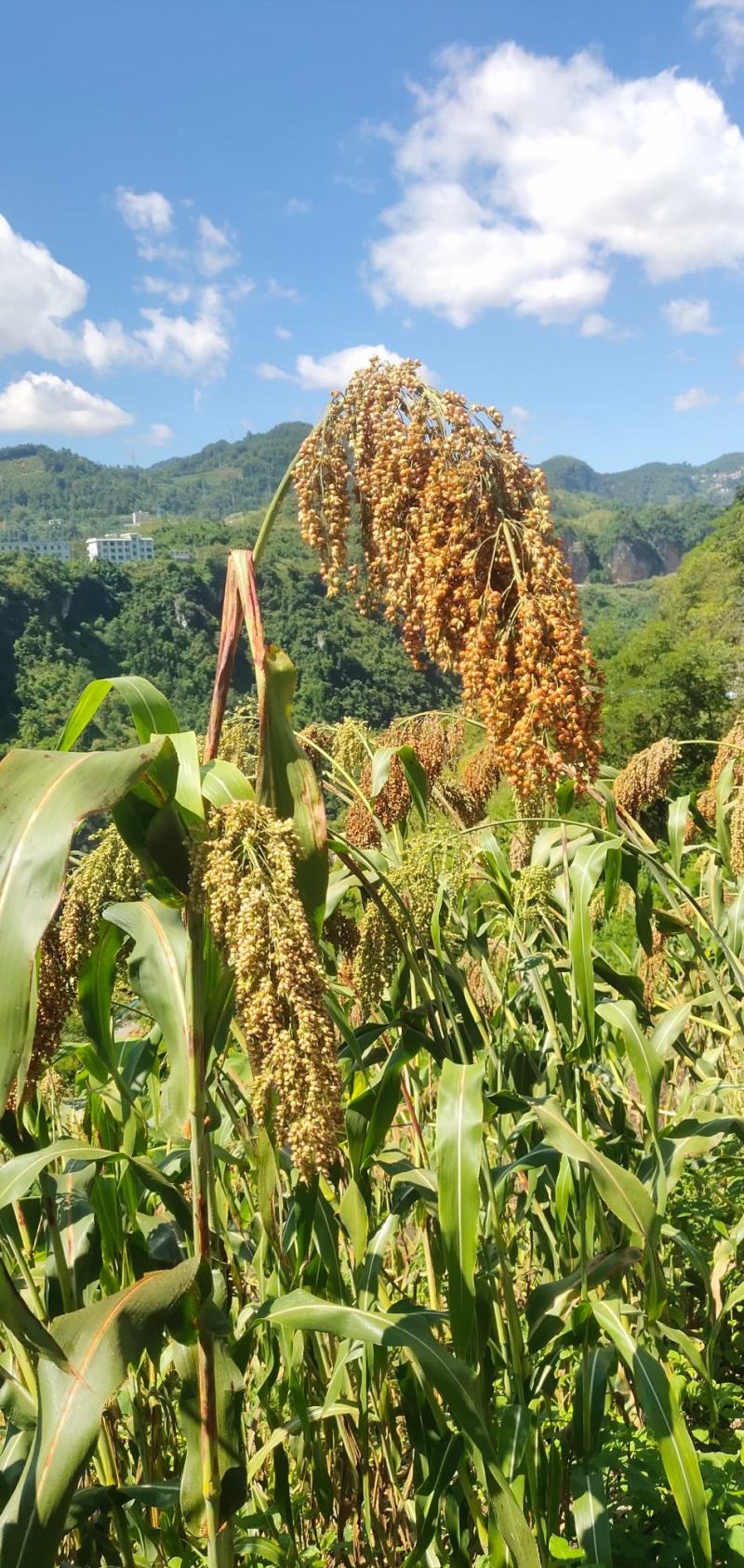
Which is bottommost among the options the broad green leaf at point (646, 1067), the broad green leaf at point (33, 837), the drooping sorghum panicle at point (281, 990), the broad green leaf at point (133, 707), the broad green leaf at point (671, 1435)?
the broad green leaf at point (671, 1435)

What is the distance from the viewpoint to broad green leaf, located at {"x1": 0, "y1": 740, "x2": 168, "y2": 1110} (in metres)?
0.87

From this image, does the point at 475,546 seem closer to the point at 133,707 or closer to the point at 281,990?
the point at 133,707

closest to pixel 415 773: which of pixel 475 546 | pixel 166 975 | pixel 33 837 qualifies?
pixel 475 546

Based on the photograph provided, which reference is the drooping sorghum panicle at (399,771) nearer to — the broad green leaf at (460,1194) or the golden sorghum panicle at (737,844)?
the golden sorghum panicle at (737,844)

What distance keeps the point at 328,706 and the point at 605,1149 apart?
147 ft

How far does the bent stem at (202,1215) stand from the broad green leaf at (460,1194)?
1.01 feet

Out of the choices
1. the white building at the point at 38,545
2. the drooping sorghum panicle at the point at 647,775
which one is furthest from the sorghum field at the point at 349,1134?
the white building at the point at 38,545

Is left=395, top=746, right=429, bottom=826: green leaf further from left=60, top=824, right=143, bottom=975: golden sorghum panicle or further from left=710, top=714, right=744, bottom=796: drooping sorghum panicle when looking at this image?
left=710, top=714, right=744, bottom=796: drooping sorghum panicle

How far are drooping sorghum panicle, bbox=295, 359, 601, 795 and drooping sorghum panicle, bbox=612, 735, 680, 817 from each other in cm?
115

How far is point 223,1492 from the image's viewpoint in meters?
1.32

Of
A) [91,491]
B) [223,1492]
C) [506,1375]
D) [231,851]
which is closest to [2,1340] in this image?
[223,1492]

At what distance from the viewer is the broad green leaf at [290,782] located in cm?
119

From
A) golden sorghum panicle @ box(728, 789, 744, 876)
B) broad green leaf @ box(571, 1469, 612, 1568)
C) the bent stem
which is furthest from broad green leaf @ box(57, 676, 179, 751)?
golden sorghum panicle @ box(728, 789, 744, 876)

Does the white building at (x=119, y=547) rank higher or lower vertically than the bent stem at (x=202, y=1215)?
higher
